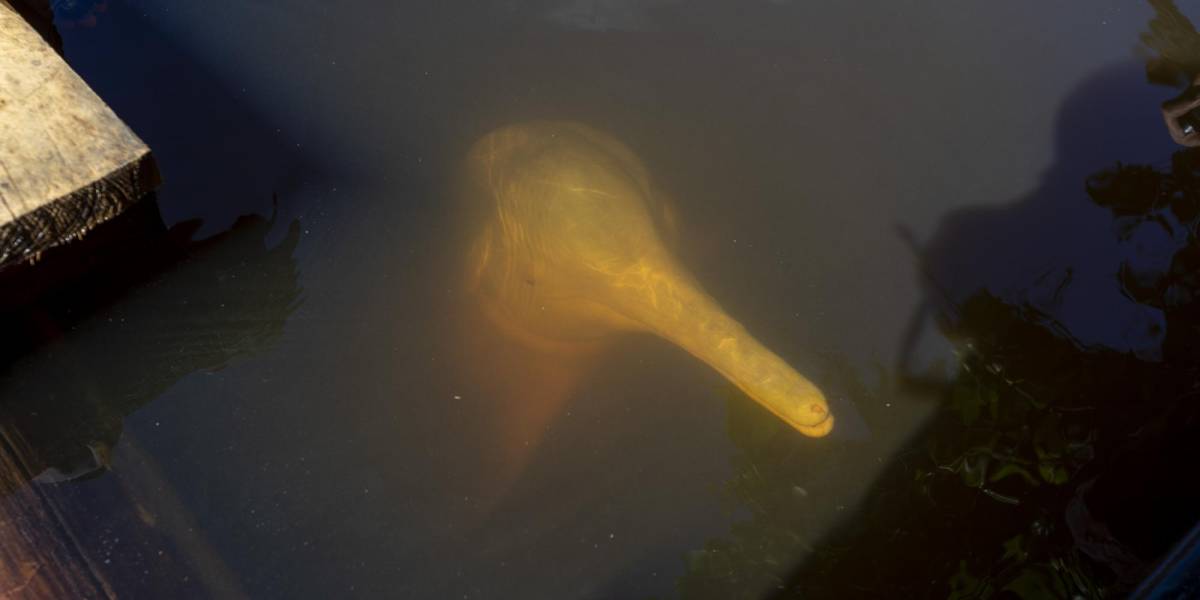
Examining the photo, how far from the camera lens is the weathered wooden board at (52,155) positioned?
1.89m

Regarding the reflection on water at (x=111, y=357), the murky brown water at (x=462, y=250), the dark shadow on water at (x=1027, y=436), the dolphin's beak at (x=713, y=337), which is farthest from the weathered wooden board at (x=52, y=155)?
the dark shadow on water at (x=1027, y=436)

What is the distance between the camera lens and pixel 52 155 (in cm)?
195

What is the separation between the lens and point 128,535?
1.88 meters

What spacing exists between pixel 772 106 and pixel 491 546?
6.33ft

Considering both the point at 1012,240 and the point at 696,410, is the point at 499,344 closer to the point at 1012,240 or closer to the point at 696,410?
the point at 696,410

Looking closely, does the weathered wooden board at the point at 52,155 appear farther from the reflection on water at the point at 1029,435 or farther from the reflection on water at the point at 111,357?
the reflection on water at the point at 1029,435

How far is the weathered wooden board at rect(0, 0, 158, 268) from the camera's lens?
1.89 metres

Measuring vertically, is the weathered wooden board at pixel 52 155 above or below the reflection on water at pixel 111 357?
above

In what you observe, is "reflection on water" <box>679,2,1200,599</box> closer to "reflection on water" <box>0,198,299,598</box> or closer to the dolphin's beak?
the dolphin's beak

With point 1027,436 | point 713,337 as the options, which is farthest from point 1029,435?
point 713,337

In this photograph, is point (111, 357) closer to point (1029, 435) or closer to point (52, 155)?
point (52, 155)

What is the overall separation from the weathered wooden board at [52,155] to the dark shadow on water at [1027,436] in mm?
1881

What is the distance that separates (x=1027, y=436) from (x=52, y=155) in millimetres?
2826

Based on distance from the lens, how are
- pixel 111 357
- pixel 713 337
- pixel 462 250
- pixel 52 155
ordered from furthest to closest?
pixel 462 250
pixel 713 337
pixel 111 357
pixel 52 155
